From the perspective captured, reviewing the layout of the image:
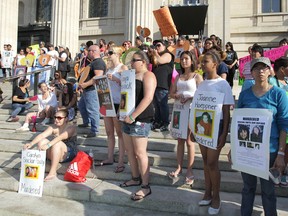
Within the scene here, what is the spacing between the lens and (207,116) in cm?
370

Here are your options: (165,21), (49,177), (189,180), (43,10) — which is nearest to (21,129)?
(49,177)

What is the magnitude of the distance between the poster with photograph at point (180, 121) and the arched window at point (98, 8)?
22776 mm

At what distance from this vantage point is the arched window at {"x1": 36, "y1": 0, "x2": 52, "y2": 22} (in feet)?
92.7

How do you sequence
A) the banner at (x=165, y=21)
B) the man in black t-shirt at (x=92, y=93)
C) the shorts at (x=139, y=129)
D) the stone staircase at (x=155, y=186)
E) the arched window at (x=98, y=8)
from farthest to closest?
the arched window at (x=98, y=8), the banner at (x=165, y=21), the man in black t-shirt at (x=92, y=93), the shorts at (x=139, y=129), the stone staircase at (x=155, y=186)

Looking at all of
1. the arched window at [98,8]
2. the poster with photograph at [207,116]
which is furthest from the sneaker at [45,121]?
the arched window at [98,8]

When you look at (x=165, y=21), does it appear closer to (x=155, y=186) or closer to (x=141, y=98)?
(x=141, y=98)

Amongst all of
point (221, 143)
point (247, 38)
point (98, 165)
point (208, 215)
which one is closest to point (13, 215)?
point (98, 165)

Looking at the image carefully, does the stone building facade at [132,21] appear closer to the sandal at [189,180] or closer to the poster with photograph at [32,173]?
the poster with photograph at [32,173]

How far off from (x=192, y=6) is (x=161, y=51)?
9.03 metres

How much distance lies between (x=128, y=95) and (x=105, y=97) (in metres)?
1.00

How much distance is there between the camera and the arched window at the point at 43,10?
28250mm

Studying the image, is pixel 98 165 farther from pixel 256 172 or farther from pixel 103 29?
pixel 103 29

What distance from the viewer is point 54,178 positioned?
514 cm

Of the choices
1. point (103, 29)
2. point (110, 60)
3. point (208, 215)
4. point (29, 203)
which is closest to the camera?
point (208, 215)
